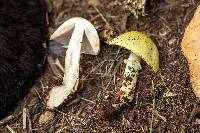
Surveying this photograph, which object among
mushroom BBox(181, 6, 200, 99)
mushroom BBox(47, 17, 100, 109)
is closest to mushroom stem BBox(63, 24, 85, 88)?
mushroom BBox(47, 17, 100, 109)

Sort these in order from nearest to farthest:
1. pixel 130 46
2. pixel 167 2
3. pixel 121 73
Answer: pixel 130 46 < pixel 121 73 < pixel 167 2

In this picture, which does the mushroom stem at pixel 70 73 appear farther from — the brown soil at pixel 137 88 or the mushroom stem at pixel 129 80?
the mushroom stem at pixel 129 80

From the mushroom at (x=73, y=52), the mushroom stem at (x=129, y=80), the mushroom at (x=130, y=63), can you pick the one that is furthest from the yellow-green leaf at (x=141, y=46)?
the mushroom at (x=73, y=52)

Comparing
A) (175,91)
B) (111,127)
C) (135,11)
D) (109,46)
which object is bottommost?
(111,127)

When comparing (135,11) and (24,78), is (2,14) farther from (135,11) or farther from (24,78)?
(135,11)

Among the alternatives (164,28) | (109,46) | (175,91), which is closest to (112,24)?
(109,46)

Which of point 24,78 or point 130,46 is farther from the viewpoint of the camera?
point 24,78

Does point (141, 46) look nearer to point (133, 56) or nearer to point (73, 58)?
point (133, 56)
